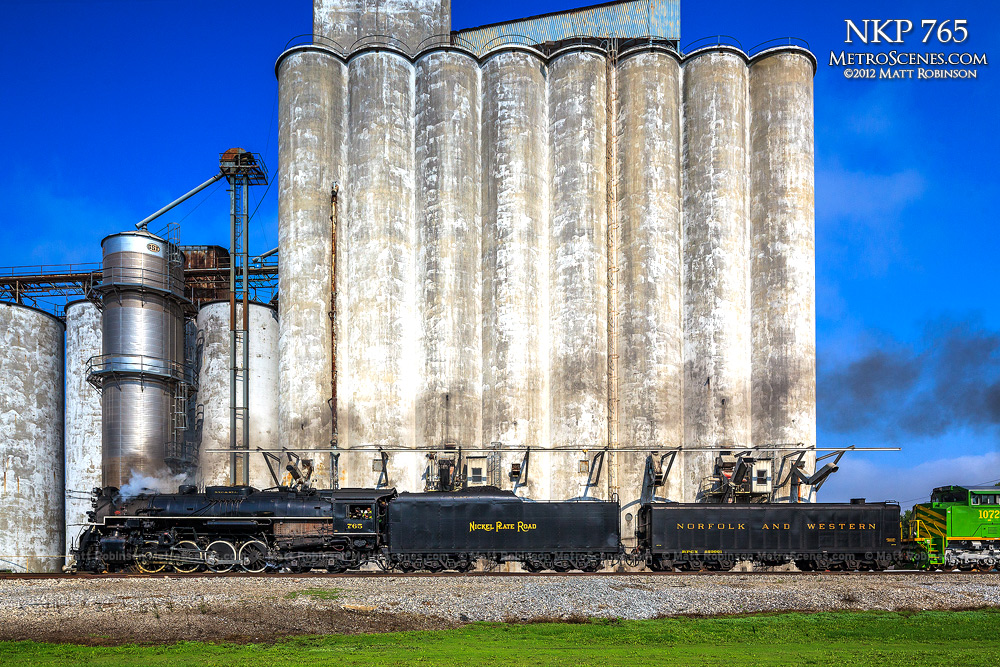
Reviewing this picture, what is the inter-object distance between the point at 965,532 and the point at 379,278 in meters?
31.0

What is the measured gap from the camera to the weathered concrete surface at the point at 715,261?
47.6m

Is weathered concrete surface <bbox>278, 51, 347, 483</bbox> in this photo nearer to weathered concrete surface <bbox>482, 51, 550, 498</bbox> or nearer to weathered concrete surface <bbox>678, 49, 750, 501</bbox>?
weathered concrete surface <bbox>482, 51, 550, 498</bbox>

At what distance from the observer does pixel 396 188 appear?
4941 centimetres

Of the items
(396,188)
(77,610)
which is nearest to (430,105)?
(396,188)

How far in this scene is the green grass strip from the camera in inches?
696

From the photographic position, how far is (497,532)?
108ft

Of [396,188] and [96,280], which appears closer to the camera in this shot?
[396,188]

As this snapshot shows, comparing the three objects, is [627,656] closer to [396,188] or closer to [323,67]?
[396,188]

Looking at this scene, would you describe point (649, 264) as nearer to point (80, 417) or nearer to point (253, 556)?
point (253, 556)

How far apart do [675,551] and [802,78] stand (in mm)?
30925

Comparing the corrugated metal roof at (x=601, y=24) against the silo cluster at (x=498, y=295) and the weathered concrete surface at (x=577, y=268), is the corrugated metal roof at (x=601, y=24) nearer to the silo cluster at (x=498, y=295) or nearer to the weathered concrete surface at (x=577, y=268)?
the silo cluster at (x=498, y=295)

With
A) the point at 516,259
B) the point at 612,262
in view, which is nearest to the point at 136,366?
the point at 516,259

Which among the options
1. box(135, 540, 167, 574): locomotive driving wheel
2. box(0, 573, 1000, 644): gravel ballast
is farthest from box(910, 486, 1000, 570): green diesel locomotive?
box(135, 540, 167, 574): locomotive driving wheel

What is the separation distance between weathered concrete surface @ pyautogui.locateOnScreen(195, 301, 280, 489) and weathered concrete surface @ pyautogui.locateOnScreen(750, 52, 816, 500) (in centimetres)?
2894
